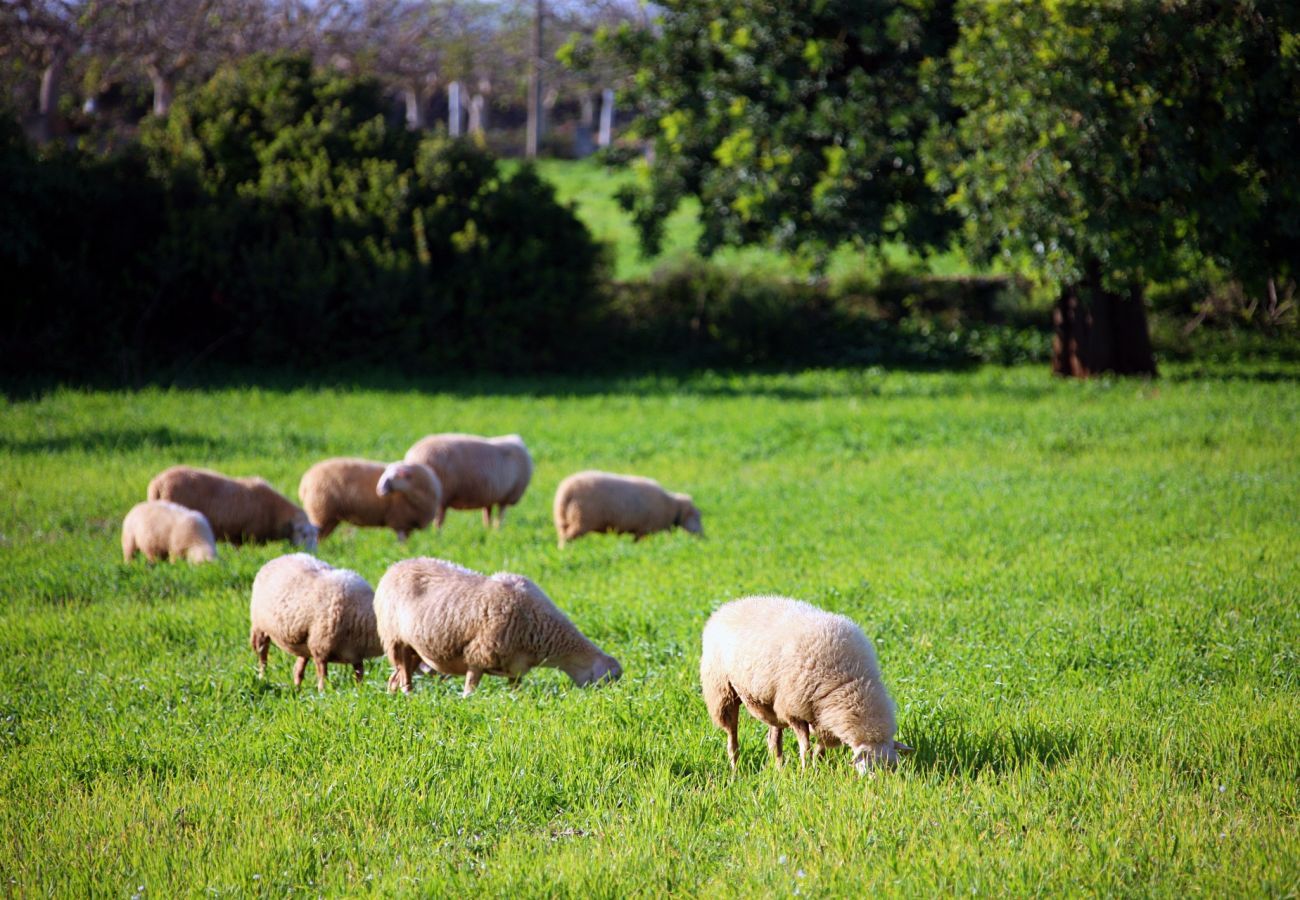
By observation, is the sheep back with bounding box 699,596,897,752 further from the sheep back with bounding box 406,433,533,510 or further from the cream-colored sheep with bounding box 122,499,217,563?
the sheep back with bounding box 406,433,533,510

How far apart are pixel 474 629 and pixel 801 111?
16.1m

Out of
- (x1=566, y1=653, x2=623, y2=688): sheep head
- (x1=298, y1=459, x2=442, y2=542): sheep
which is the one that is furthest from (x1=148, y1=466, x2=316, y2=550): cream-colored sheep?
(x1=566, y1=653, x2=623, y2=688): sheep head

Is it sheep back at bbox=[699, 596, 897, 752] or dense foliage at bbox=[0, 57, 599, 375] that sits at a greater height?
dense foliage at bbox=[0, 57, 599, 375]

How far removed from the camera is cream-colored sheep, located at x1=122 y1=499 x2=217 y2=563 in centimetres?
1045

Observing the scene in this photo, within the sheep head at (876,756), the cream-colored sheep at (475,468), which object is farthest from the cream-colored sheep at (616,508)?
the sheep head at (876,756)

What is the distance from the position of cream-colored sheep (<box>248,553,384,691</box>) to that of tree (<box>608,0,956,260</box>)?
48.9ft

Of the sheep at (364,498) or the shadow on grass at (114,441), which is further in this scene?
the shadow on grass at (114,441)

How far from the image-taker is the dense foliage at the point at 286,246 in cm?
2091

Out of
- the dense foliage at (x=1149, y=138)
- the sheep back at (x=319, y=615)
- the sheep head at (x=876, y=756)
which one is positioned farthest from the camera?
the dense foliage at (x=1149, y=138)

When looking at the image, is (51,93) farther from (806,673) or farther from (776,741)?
(806,673)

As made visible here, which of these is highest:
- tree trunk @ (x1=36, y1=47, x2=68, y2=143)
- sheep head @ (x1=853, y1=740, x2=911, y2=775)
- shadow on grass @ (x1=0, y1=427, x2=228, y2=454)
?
tree trunk @ (x1=36, y1=47, x2=68, y2=143)

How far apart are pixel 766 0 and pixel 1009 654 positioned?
16.9 m

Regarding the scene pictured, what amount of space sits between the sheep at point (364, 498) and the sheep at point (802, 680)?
6.51 m

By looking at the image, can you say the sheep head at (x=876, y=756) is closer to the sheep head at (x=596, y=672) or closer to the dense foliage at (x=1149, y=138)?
the sheep head at (x=596, y=672)
